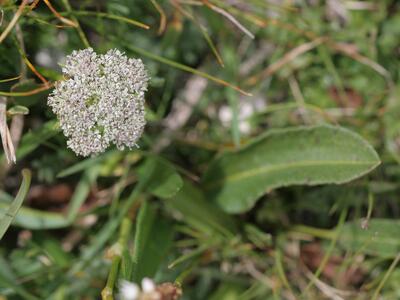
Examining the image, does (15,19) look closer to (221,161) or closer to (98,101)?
(98,101)

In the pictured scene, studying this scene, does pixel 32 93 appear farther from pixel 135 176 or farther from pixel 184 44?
pixel 184 44

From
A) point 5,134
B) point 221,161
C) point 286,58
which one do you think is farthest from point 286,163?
point 5,134

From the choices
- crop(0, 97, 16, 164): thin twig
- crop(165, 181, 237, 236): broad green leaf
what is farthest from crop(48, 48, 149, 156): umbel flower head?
crop(165, 181, 237, 236): broad green leaf

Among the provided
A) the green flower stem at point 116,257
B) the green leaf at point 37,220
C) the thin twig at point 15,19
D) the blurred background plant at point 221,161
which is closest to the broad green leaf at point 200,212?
the blurred background plant at point 221,161

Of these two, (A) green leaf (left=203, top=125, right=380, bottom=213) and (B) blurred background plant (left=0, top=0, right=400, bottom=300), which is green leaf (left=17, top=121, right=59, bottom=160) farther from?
(A) green leaf (left=203, top=125, right=380, bottom=213)

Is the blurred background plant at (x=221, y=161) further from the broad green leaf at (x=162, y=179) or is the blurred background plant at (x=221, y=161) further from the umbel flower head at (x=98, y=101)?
the umbel flower head at (x=98, y=101)
